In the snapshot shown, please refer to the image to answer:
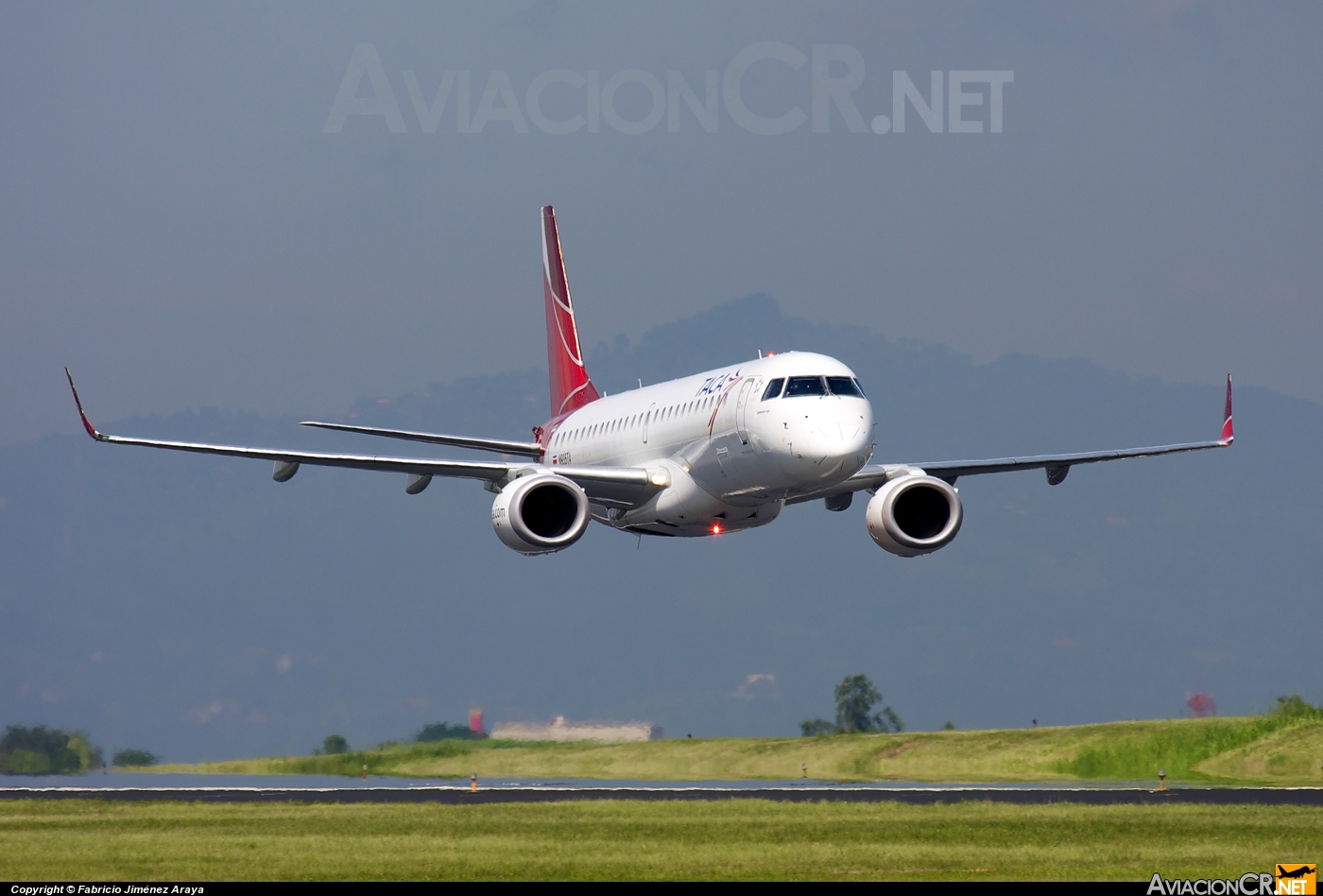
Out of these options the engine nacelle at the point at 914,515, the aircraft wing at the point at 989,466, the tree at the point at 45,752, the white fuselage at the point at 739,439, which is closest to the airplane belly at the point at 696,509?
the white fuselage at the point at 739,439

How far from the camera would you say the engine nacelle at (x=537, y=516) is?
4541 cm

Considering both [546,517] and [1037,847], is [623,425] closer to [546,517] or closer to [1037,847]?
[546,517]

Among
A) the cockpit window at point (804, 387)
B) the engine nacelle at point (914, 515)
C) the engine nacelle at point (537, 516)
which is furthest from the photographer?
the engine nacelle at point (537, 516)

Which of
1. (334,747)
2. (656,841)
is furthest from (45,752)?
(656,841)

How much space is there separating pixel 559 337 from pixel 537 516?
22769mm

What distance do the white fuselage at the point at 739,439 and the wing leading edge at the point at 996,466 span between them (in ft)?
7.64

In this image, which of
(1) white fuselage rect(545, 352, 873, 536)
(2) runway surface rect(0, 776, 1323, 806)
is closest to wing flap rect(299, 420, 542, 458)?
(1) white fuselage rect(545, 352, 873, 536)

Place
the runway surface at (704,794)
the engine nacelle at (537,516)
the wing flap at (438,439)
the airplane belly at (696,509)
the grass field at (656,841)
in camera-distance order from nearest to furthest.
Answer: the grass field at (656,841) < the runway surface at (704,794) < the engine nacelle at (537,516) < the airplane belly at (696,509) < the wing flap at (438,439)

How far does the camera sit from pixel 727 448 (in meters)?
44.0

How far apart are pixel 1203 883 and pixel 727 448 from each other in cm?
2267

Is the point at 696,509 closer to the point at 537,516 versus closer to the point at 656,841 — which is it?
the point at 537,516

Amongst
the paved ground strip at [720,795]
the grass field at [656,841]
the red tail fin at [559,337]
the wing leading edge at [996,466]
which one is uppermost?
the red tail fin at [559,337]

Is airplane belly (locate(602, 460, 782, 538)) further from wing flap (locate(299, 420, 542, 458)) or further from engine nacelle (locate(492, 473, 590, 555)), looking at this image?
wing flap (locate(299, 420, 542, 458))

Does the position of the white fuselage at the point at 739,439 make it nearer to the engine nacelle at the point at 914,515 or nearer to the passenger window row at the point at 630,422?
the passenger window row at the point at 630,422
